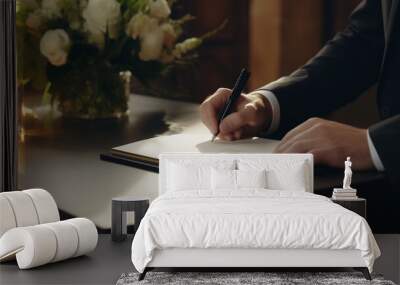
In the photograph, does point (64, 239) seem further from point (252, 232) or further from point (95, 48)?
point (95, 48)

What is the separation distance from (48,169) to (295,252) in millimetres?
3109

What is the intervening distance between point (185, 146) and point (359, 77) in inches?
69.9

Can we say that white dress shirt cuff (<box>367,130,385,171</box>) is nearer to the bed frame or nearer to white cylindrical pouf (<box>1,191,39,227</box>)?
the bed frame

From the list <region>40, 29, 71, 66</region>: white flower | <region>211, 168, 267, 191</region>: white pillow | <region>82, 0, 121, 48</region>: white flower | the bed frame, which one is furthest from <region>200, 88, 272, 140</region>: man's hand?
the bed frame

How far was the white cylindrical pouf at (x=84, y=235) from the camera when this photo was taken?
19.2ft

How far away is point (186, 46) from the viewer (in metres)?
7.21

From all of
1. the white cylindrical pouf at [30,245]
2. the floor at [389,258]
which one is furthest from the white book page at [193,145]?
the white cylindrical pouf at [30,245]

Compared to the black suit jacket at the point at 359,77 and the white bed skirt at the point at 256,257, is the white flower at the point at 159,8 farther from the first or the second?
the white bed skirt at the point at 256,257

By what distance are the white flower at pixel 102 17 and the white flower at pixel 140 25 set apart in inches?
5.0

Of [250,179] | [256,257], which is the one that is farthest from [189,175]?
[256,257]

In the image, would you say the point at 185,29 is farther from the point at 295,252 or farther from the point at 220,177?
the point at 295,252

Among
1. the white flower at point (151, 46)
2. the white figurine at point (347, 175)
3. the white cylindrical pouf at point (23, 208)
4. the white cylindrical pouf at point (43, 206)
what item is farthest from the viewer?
the white flower at point (151, 46)

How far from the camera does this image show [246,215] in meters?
5.08

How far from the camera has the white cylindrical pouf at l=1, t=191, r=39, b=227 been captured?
5.79m
